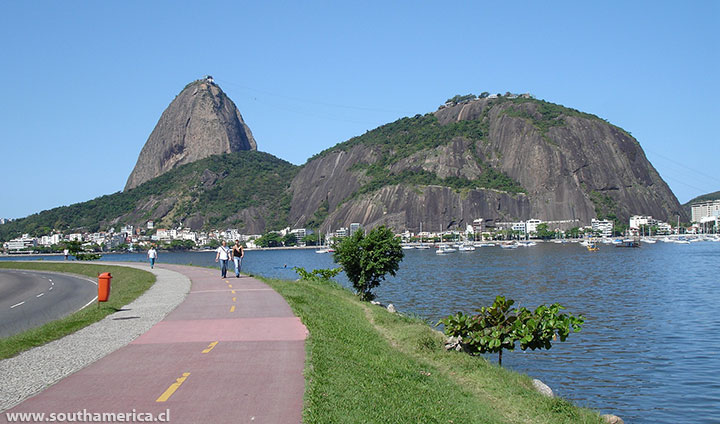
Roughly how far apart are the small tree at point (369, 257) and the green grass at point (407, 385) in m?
13.8

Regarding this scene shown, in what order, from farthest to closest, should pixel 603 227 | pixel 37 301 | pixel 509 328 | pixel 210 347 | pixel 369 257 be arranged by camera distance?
pixel 603 227
pixel 369 257
pixel 37 301
pixel 509 328
pixel 210 347

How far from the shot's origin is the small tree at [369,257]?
100ft

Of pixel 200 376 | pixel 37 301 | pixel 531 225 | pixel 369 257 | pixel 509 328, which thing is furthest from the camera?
pixel 531 225

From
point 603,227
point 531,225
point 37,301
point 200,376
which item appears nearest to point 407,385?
point 200,376

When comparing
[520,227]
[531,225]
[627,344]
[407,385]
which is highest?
[531,225]

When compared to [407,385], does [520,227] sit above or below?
above

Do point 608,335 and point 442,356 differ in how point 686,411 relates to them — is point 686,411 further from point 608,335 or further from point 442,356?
point 608,335

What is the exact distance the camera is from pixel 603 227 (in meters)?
192

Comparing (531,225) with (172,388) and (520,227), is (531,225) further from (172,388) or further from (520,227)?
(172,388)

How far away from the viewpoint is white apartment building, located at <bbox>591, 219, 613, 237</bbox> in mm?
188900

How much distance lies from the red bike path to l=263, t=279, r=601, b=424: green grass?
398 millimetres

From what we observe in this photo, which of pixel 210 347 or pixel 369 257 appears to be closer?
pixel 210 347

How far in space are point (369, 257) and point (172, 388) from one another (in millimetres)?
21875

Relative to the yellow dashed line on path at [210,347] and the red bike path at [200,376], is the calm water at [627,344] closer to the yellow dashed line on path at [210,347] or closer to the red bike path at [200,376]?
the red bike path at [200,376]
